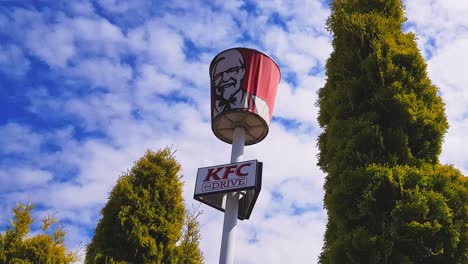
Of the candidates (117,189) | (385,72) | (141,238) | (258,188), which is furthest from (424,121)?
(117,189)

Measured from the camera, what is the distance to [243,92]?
10.8 meters

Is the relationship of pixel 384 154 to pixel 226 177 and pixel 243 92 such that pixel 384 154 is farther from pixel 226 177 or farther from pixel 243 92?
pixel 243 92

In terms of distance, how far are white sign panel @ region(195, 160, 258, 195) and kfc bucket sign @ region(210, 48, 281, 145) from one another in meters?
1.32

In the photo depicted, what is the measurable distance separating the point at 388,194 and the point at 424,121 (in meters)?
1.42

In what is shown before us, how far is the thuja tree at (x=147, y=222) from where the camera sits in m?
9.87

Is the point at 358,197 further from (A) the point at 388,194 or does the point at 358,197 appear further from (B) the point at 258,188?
(B) the point at 258,188

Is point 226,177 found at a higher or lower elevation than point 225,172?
lower

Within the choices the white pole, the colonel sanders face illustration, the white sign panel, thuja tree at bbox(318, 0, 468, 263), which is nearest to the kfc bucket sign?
the colonel sanders face illustration

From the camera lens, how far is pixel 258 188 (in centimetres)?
982

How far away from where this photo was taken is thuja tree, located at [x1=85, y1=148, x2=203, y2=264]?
9867 mm

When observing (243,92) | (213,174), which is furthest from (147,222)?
(243,92)

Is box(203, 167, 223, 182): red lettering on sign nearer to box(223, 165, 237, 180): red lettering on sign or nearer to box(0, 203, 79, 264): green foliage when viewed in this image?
box(223, 165, 237, 180): red lettering on sign

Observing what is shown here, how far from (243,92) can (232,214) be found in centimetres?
297

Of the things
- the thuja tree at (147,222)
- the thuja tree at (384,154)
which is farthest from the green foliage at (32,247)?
the thuja tree at (384,154)
